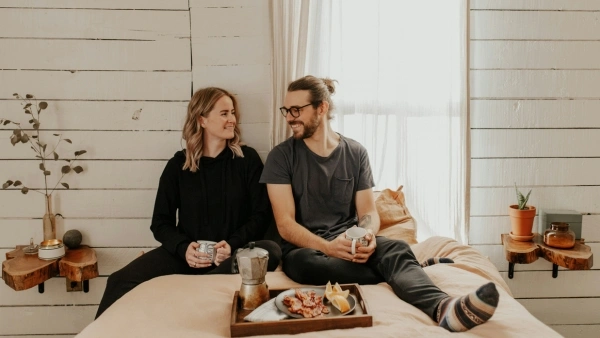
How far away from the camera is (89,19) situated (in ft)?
8.02

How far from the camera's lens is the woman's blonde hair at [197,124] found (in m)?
2.37

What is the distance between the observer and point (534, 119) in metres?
2.63

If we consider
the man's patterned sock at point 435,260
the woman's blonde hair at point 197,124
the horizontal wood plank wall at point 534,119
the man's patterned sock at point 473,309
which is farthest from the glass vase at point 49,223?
the horizontal wood plank wall at point 534,119

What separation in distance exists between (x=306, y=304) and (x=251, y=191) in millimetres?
947

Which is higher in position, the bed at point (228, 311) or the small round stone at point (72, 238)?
the small round stone at point (72, 238)

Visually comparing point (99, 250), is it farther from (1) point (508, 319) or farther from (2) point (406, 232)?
(1) point (508, 319)

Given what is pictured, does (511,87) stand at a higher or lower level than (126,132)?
higher

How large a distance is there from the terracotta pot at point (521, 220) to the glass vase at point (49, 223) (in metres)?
2.17

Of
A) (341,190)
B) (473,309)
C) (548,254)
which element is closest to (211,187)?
(341,190)

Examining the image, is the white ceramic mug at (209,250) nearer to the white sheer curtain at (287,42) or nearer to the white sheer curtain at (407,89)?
the white sheer curtain at (287,42)

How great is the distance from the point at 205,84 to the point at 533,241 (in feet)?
5.78

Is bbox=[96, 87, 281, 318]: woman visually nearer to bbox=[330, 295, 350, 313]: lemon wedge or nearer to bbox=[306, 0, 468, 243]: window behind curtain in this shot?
bbox=[306, 0, 468, 243]: window behind curtain

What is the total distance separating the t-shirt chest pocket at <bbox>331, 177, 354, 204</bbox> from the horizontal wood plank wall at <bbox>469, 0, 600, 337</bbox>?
0.72 m

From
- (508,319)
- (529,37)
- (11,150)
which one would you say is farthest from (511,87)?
(11,150)
